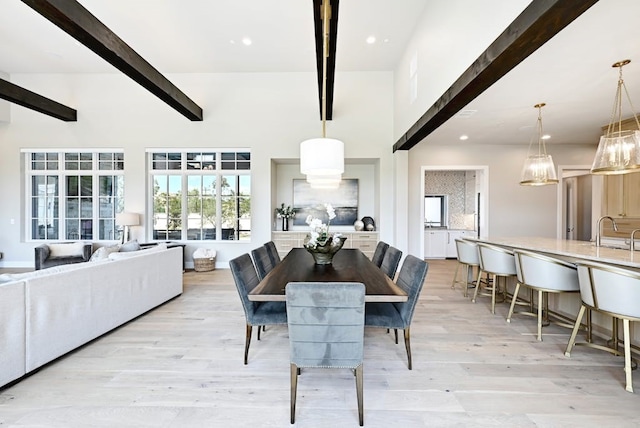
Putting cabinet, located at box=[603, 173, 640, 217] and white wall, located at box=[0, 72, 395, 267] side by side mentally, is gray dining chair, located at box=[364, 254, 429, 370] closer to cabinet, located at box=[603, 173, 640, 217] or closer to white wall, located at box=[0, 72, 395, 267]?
white wall, located at box=[0, 72, 395, 267]

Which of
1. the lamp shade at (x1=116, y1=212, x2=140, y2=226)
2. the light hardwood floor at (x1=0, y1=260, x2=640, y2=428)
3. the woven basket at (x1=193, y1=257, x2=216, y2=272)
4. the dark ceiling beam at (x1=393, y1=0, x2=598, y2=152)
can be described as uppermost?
the dark ceiling beam at (x1=393, y1=0, x2=598, y2=152)

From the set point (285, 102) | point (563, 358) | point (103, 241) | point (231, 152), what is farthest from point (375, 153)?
point (103, 241)

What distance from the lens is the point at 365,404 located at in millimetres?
1846

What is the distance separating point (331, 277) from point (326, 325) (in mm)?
703

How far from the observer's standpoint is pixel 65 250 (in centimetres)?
517

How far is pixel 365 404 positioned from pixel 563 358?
1.90 meters

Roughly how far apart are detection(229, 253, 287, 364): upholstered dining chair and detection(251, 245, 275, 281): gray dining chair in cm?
39

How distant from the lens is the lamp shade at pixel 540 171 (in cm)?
407

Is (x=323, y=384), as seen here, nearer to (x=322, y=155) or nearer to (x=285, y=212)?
(x=322, y=155)

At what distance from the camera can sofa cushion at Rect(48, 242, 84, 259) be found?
5.09 metres

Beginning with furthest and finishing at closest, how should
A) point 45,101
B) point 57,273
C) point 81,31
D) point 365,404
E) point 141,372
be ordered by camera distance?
point 45,101
point 81,31
point 57,273
point 141,372
point 365,404

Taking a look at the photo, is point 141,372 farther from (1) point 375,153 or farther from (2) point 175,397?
(1) point 375,153

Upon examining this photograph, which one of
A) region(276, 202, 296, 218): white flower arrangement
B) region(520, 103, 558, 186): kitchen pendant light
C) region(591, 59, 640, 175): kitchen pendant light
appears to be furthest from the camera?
region(276, 202, 296, 218): white flower arrangement

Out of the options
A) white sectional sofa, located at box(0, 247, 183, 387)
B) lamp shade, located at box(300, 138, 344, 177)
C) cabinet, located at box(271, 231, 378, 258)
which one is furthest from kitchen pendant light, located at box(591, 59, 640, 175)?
white sectional sofa, located at box(0, 247, 183, 387)
